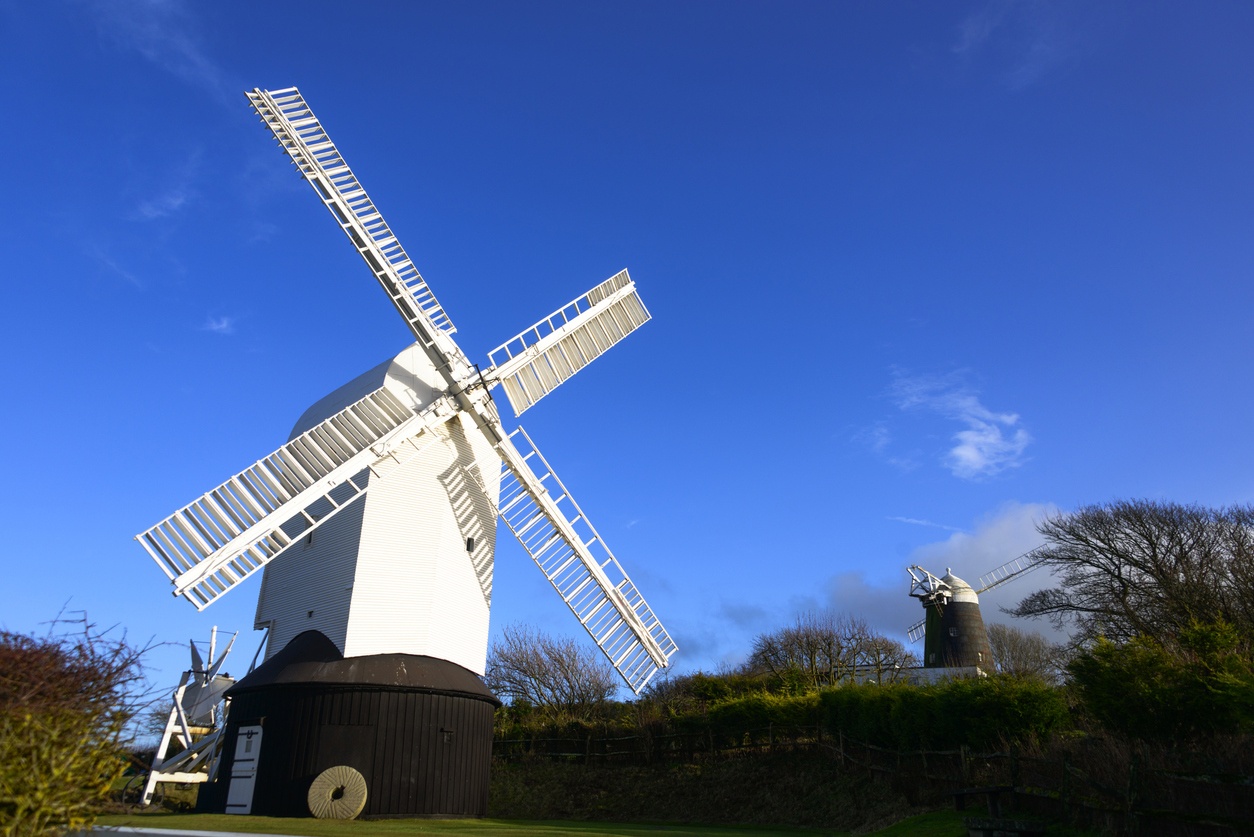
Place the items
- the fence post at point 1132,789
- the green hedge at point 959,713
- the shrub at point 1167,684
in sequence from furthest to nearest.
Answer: the green hedge at point 959,713 → the shrub at point 1167,684 → the fence post at point 1132,789

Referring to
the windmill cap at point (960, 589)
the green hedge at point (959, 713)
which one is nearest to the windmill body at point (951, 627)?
the windmill cap at point (960, 589)

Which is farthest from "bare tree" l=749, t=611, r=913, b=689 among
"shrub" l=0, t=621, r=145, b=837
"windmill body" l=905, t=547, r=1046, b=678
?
"shrub" l=0, t=621, r=145, b=837

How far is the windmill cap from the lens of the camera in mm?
37781

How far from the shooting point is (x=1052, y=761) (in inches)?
465

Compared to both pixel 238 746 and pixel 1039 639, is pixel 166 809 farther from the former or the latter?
pixel 1039 639

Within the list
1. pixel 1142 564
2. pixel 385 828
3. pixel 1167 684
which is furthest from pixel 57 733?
pixel 1142 564

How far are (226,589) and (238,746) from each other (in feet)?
12.7

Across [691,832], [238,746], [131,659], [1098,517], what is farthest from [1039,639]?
[131,659]

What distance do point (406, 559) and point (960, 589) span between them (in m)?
29.2

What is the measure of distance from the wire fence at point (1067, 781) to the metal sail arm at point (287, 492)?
1245cm

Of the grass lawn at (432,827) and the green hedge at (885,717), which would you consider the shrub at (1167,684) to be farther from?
the grass lawn at (432,827)

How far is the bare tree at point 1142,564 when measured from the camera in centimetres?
2347

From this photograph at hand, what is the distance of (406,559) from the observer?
17.8m

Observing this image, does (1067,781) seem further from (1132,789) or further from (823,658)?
(823,658)
